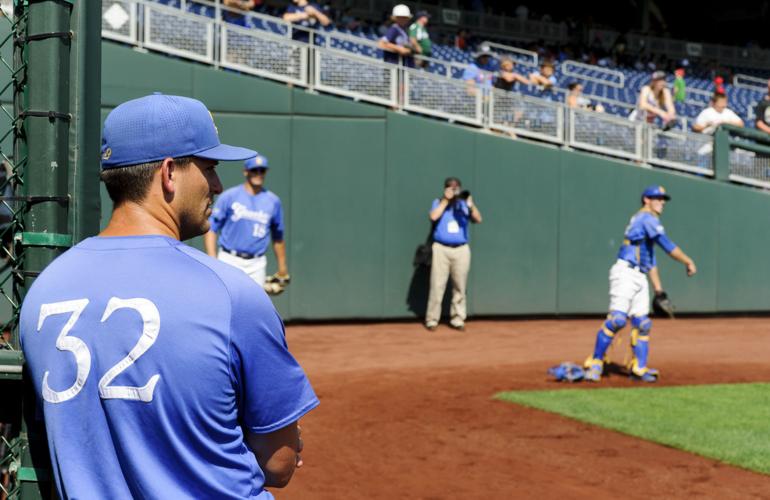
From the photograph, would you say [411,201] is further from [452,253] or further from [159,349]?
[159,349]

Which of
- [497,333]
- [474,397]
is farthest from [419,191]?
[474,397]

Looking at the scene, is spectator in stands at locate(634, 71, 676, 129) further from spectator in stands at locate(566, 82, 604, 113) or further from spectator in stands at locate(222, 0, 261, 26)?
spectator in stands at locate(222, 0, 261, 26)

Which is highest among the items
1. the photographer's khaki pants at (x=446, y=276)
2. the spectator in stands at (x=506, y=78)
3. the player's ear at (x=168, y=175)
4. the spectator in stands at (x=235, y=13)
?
the spectator in stands at (x=235, y=13)

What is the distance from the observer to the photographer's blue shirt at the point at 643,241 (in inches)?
423

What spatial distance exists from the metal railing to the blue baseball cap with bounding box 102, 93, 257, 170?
13.4m

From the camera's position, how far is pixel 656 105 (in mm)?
18703

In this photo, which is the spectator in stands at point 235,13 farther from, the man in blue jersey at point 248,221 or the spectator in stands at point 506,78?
the man in blue jersey at point 248,221

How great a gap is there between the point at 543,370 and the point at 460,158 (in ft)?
18.4

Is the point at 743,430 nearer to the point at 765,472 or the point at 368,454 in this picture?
the point at 765,472

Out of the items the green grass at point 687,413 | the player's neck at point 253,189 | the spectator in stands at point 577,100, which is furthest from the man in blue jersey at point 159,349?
the spectator in stands at point 577,100

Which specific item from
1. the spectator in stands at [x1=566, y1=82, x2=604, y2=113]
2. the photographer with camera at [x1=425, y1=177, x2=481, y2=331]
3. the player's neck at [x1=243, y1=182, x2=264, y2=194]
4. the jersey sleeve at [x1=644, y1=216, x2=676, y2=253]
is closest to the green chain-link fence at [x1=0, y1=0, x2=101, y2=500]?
the player's neck at [x1=243, y1=182, x2=264, y2=194]

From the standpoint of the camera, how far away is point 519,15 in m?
30.8

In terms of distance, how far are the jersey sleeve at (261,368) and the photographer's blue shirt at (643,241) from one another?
354 inches

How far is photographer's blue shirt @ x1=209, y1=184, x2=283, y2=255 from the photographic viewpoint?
36.9ft
